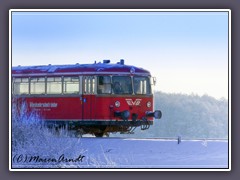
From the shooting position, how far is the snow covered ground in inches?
657

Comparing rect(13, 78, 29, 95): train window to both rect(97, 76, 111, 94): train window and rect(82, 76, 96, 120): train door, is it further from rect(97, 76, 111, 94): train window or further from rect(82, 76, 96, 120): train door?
rect(97, 76, 111, 94): train window

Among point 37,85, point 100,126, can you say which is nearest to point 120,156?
point 100,126

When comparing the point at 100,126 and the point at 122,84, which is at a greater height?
the point at 122,84

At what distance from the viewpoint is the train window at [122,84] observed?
22.7 m

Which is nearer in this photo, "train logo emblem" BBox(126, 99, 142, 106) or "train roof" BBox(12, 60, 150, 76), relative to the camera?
"train roof" BBox(12, 60, 150, 76)

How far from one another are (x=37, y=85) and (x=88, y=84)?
139 centimetres

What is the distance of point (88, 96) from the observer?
22.5 m

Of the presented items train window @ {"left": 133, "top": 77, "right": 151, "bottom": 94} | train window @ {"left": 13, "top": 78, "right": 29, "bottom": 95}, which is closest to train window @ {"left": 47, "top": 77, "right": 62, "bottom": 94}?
train window @ {"left": 13, "top": 78, "right": 29, "bottom": 95}

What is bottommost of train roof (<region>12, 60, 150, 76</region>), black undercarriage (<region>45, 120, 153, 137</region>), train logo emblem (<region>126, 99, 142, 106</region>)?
black undercarriage (<region>45, 120, 153, 137</region>)

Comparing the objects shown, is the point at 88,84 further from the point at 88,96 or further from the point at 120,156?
the point at 120,156

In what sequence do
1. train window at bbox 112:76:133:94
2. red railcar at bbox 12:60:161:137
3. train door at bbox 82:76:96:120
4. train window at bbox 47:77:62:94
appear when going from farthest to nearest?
train window at bbox 112:76:133:94 < train window at bbox 47:77:62:94 < train door at bbox 82:76:96:120 < red railcar at bbox 12:60:161:137

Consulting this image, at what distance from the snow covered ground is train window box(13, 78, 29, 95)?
350cm

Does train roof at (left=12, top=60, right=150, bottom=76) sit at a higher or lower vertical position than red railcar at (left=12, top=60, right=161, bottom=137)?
higher

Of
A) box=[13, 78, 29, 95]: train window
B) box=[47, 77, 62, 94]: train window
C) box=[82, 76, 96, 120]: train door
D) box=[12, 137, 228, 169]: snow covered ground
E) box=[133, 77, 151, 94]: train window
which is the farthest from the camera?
box=[133, 77, 151, 94]: train window
